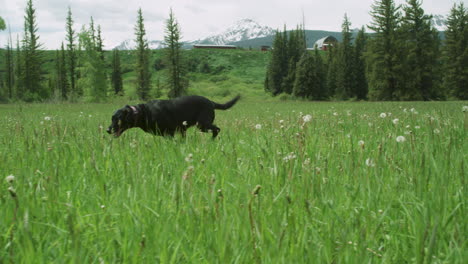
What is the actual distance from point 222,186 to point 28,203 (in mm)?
1162

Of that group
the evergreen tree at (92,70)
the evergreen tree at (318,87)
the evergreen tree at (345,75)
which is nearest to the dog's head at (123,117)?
the evergreen tree at (92,70)

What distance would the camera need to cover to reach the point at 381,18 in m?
50.8

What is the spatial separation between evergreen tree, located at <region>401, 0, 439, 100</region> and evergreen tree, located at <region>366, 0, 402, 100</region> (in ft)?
4.31

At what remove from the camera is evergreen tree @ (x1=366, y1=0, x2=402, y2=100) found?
1978 inches

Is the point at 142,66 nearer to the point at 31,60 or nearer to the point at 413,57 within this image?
the point at 31,60

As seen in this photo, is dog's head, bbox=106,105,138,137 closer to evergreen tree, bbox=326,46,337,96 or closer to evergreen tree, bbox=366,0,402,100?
evergreen tree, bbox=366,0,402,100

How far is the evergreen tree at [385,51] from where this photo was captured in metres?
50.2

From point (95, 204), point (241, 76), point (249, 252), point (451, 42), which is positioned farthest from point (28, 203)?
point (241, 76)

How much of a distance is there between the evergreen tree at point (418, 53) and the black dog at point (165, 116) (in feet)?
162

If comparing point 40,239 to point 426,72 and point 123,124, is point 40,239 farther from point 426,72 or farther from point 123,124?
point 426,72

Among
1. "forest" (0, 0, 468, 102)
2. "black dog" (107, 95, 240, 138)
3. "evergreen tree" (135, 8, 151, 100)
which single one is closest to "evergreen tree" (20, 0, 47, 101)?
"forest" (0, 0, 468, 102)

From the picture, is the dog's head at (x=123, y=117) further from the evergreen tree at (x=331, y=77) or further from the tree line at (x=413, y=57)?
the evergreen tree at (x=331, y=77)

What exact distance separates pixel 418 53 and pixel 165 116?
2121 inches

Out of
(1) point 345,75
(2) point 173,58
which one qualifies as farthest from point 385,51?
(2) point 173,58
